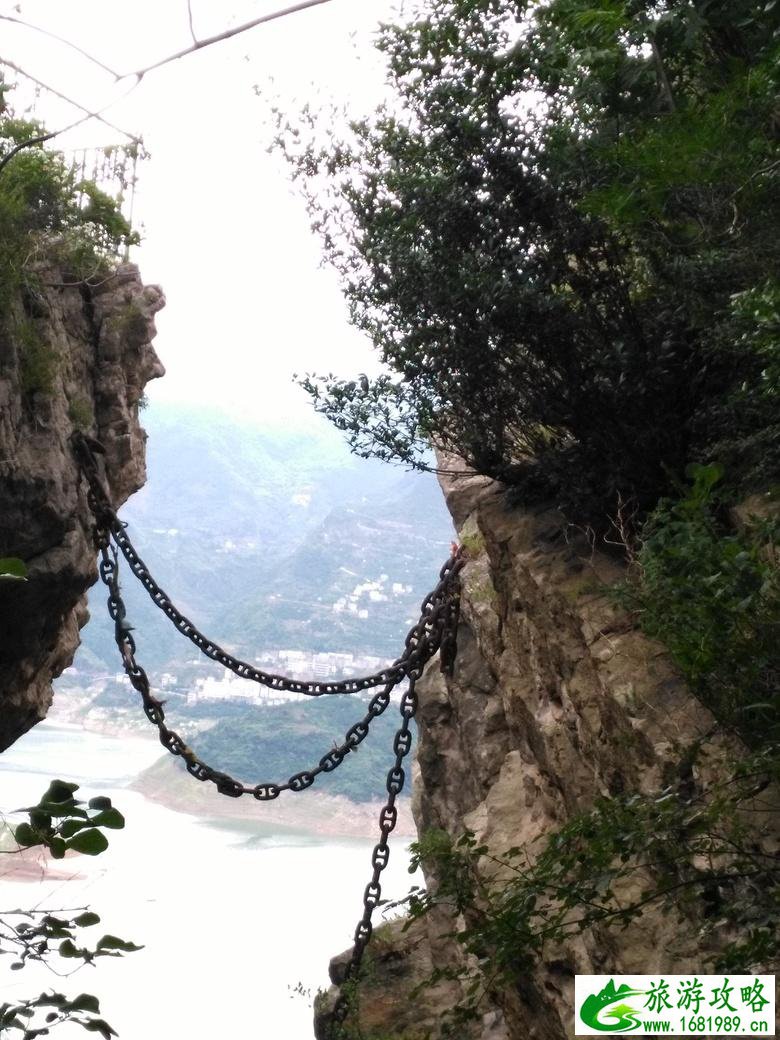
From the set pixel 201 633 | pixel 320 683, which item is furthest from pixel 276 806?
pixel 320 683

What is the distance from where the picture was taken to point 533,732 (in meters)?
4.72

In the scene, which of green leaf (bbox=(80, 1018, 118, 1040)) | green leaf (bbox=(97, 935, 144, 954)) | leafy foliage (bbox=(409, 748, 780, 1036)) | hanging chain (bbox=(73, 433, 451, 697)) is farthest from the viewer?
hanging chain (bbox=(73, 433, 451, 697))

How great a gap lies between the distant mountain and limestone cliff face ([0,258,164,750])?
6942 mm

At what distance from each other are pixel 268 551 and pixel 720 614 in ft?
67.9

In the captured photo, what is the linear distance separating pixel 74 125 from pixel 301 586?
57.6 feet

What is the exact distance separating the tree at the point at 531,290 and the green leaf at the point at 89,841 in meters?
2.69

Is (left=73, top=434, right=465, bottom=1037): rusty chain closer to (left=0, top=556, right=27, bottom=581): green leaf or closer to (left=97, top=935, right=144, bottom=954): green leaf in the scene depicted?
(left=97, top=935, right=144, bottom=954): green leaf

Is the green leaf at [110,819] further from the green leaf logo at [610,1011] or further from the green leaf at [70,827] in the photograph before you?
the green leaf logo at [610,1011]

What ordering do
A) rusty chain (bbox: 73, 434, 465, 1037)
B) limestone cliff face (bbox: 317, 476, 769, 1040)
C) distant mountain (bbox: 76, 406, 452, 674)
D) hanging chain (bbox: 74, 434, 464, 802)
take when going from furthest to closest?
distant mountain (bbox: 76, 406, 452, 674), hanging chain (bbox: 74, 434, 464, 802), rusty chain (bbox: 73, 434, 465, 1037), limestone cliff face (bbox: 317, 476, 769, 1040)

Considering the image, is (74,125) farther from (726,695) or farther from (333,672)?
(333,672)

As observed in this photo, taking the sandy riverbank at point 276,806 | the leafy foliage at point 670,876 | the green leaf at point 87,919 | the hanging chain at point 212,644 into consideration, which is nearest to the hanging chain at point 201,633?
the hanging chain at point 212,644

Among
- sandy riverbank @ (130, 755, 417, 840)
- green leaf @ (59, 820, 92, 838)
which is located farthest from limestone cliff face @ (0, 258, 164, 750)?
sandy riverbank @ (130, 755, 417, 840)

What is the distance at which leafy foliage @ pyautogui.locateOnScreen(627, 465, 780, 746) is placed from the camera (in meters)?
2.97

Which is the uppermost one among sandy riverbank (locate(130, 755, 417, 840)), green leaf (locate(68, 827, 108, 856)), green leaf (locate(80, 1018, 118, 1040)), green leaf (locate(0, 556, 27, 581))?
sandy riverbank (locate(130, 755, 417, 840))
